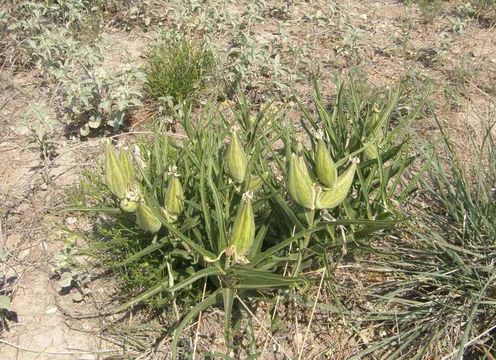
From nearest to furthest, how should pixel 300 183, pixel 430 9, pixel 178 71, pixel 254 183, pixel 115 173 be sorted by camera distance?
1. pixel 300 183
2. pixel 115 173
3. pixel 254 183
4. pixel 178 71
5. pixel 430 9

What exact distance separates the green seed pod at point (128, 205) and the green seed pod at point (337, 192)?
0.57 metres

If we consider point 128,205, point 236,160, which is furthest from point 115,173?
point 236,160

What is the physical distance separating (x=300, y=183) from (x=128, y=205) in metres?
0.55

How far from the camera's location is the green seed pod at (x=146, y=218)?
5.42 ft

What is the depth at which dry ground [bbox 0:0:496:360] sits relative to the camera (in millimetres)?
2039

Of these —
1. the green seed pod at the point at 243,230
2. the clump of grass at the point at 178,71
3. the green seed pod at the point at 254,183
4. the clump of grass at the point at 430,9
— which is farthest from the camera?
the clump of grass at the point at 430,9

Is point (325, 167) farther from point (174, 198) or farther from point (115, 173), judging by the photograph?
point (115, 173)

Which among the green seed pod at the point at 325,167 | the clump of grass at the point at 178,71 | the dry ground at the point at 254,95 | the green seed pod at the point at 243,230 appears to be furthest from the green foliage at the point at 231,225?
the clump of grass at the point at 178,71

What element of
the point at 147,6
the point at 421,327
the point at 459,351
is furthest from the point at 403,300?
the point at 147,6

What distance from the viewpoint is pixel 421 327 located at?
1.88 m

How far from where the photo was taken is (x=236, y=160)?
172cm

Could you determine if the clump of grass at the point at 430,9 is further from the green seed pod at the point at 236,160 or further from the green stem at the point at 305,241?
the green seed pod at the point at 236,160

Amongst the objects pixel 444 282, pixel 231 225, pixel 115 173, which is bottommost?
pixel 444 282

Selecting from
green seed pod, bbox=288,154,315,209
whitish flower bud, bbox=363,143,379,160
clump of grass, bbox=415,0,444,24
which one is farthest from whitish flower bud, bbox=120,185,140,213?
clump of grass, bbox=415,0,444,24
